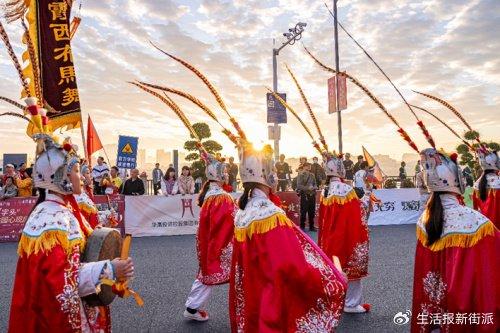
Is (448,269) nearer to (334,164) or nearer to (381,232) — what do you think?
(334,164)

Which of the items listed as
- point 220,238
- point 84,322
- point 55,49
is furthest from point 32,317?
point 55,49

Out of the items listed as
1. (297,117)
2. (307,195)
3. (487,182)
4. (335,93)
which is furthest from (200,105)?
(335,93)

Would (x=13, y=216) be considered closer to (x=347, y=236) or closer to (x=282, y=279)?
(x=347, y=236)

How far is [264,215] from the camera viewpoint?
3295 millimetres

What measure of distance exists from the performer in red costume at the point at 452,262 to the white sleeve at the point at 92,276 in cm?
223

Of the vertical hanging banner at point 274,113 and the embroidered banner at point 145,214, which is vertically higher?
the vertical hanging banner at point 274,113

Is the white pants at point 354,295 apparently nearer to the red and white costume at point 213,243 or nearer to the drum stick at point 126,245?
the red and white costume at point 213,243

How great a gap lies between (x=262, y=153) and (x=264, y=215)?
0.58 metres

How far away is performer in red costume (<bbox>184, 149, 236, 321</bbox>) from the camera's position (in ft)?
17.8

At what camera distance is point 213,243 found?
5.62 meters

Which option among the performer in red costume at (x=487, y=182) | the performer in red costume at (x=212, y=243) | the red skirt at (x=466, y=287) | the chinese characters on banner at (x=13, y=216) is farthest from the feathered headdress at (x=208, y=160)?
the chinese characters on banner at (x=13, y=216)

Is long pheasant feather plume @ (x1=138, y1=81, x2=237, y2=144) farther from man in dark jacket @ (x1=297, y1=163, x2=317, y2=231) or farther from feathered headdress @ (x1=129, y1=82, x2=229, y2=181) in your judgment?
man in dark jacket @ (x1=297, y1=163, x2=317, y2=231)

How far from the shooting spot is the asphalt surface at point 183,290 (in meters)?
5.18

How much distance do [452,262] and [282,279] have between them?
Result: 1.21m
